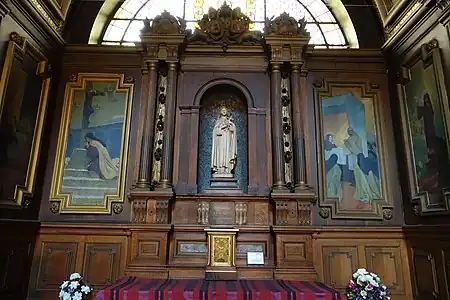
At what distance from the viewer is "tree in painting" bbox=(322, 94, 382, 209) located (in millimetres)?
6219

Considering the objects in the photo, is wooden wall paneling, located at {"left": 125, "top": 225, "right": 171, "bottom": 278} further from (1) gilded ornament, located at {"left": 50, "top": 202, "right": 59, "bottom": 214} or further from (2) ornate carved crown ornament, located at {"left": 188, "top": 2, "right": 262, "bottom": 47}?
(2) ornate carved crown ornament, located at {"left": 188, "top": 2, "right": 262, "bottom": 47}

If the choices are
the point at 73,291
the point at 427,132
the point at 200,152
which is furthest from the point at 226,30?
the point at 73,291

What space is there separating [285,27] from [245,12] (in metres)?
1.39

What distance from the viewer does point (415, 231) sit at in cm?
557

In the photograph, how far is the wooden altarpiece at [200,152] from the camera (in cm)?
577

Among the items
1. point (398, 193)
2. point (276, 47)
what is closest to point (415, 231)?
→ point (398, 193)

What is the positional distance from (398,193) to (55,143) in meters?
5.98

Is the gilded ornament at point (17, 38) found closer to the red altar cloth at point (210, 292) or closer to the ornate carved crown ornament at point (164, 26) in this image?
the ornate carved crown ornament at point (164, 26)

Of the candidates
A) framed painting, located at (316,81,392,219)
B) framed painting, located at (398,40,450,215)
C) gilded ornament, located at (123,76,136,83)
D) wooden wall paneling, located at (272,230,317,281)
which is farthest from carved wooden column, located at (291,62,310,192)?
gilded ornament, located at (123,76,136,83)

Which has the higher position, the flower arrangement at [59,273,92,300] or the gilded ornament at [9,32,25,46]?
the gilded ornament at [9,32,25,46]

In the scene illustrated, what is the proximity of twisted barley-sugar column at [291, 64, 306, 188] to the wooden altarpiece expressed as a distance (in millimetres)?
17

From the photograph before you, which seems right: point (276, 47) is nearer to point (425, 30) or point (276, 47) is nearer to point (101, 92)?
point (425, 30)

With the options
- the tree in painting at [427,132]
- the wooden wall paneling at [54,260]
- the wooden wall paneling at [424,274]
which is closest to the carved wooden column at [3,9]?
the wooden wall paneling at [54,260]

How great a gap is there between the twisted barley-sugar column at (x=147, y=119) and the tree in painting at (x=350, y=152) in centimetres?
304
